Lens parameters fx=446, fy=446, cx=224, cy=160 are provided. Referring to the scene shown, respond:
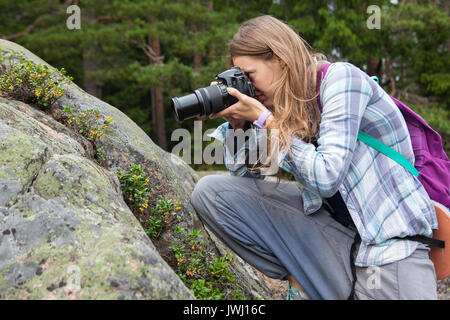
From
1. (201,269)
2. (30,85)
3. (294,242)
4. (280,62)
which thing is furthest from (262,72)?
(30,85)

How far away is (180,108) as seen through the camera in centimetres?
181

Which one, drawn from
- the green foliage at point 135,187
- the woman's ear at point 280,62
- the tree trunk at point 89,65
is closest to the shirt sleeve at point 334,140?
the woman's ear at point 280,62

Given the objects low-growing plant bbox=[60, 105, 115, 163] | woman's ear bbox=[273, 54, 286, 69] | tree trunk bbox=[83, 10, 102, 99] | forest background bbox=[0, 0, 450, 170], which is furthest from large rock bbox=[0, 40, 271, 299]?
tree trunk bbox=[83, 10, 102, 99]

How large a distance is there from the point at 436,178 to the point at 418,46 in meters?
9.10

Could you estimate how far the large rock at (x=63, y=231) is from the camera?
127 centimetres

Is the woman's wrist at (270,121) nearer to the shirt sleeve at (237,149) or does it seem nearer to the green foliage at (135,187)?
the shirt sleeve at (237,149)

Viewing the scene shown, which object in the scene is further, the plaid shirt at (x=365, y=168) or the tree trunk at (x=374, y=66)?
the tree trunk at (x=374, y=66)

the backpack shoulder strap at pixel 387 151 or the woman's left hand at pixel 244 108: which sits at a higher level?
the woman's left hand at pixel 244 108

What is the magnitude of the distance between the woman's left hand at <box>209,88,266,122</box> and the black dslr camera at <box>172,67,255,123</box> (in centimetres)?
3

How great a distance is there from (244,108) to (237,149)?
1.22 ft

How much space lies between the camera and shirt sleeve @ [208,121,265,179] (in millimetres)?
2093

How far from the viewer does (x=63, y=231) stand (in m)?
1.39

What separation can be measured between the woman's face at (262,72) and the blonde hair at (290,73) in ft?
0.08

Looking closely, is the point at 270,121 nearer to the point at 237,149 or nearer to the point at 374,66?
the point at 237,149
